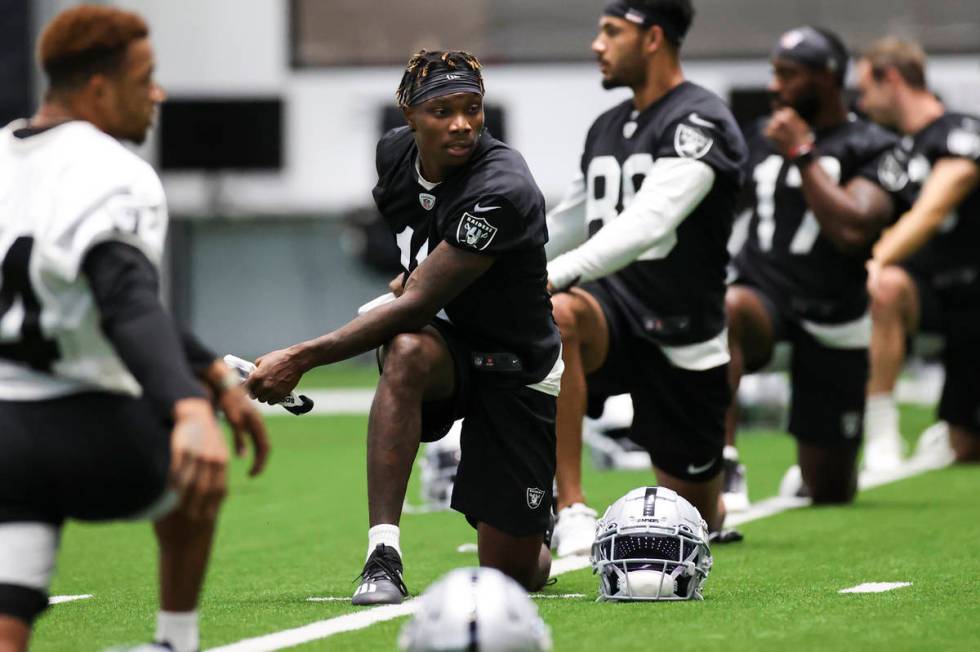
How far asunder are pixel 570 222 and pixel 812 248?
1.65 metres

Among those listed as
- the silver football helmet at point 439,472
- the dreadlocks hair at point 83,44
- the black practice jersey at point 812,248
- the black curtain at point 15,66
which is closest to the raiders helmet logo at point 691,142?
the black practice jersey at point 812,248

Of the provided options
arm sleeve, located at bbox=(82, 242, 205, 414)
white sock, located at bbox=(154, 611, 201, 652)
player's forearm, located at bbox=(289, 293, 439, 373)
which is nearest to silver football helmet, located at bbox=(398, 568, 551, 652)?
white sock, located at bbox=(154, 611, 201, 652)

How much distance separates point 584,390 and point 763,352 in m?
1.56

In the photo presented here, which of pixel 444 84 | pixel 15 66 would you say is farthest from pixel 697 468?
pixel 15 66

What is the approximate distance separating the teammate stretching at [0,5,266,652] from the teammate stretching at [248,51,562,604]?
1.25 metres

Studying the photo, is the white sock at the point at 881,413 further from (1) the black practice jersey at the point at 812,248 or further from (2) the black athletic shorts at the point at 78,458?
(2) the black athletic shorts at the point at 78,458

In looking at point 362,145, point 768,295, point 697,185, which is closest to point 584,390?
point 697,185

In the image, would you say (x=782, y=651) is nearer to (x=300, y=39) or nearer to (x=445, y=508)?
(x=445, y=508)

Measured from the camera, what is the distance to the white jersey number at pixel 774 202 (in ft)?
25.4

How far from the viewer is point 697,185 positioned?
6.09 m

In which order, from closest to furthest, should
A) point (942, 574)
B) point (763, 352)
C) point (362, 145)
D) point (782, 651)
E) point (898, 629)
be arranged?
point (782, 651) → point (898, 629) → point (942, 574) → point (763, 352) → point (362, 145)

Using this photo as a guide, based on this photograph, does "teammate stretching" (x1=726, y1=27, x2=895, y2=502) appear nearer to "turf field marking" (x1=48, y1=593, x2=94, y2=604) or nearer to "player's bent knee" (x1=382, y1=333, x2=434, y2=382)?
"player's bent knee" (x1=382, y1=333, x2=434, y2=382)

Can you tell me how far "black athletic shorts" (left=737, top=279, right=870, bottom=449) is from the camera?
25.3 ft

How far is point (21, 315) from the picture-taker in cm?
346
